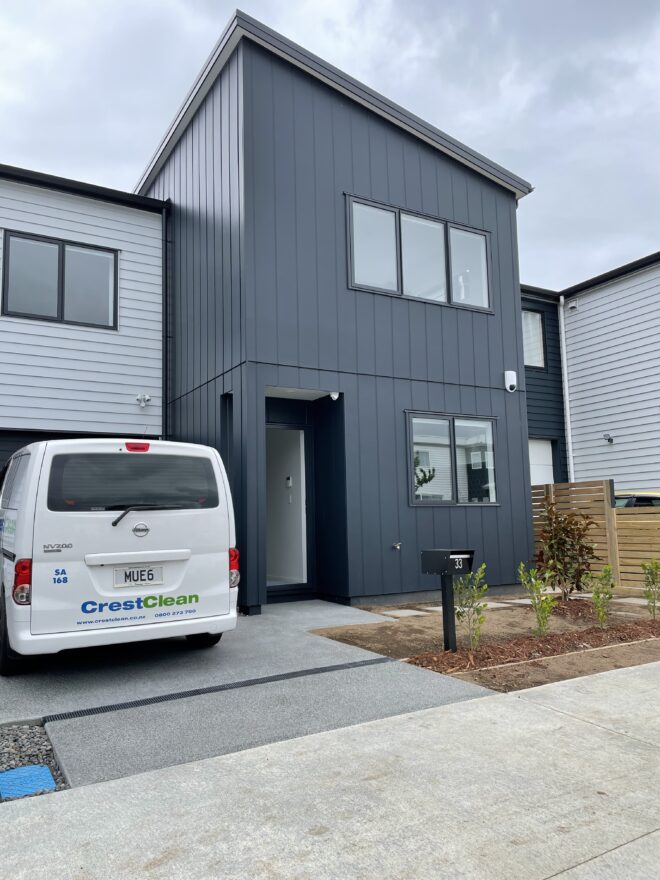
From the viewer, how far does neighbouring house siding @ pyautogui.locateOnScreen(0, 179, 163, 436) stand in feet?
Result: 30.6

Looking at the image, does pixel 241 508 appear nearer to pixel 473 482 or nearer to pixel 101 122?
pixel 473 482

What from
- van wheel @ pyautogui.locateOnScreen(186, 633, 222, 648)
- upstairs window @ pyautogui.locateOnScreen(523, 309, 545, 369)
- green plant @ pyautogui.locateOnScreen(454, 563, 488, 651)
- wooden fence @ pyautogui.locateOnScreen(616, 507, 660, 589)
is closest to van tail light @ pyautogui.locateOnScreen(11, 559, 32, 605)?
van wheel @ pyautogui.locateOnScreen(186, 633, 222, 648)

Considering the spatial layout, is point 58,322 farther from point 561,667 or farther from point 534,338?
point 534,338

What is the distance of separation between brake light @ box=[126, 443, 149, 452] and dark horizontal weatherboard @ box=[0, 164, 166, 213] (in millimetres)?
6426

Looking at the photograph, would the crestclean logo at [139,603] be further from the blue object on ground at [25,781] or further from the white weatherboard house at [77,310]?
the white weatherboard house at [77,310]

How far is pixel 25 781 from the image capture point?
3.16 metres

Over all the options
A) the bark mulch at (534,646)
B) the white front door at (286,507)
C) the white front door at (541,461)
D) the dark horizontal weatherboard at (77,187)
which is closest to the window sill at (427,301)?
the white front door at (286,507)

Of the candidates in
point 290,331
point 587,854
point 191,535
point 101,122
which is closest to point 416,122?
point 290,331

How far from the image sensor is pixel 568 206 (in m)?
26.8

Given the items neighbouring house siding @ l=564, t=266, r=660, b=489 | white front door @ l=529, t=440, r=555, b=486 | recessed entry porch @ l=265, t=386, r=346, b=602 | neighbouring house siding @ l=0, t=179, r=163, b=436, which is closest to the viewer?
recessed entry porch @ l=265, t=386, r=346, b=602

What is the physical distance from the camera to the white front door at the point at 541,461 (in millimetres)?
14898

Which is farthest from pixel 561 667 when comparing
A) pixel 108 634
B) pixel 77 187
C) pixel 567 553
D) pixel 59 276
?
pixel 77 187

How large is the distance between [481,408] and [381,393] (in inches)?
66.8

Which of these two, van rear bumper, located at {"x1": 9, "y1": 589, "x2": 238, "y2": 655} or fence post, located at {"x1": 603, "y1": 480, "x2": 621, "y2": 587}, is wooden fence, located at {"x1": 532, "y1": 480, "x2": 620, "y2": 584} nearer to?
fence post, located at {"x1": 603, "y1": 480, "x2": 621, "y2": 587}
